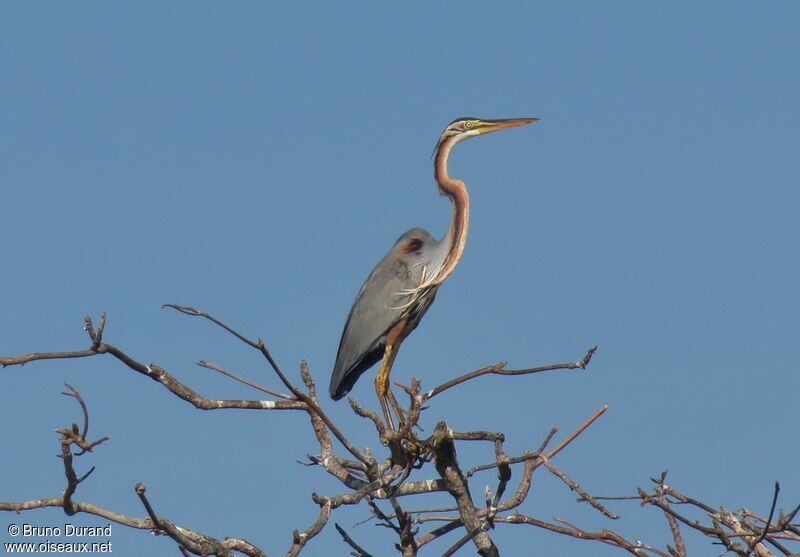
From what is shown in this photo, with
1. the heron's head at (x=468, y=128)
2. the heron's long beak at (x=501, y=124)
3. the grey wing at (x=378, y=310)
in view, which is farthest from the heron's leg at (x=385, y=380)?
the heron's long beak at (x=501, y=124)

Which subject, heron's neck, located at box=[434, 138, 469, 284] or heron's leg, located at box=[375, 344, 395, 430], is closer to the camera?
heron's leg, located at box=[375, 344, 395, 430]

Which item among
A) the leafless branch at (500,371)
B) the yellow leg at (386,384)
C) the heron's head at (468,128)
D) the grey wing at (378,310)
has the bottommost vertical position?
the leafless branch at (500,371)

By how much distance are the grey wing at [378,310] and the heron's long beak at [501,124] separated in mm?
1069

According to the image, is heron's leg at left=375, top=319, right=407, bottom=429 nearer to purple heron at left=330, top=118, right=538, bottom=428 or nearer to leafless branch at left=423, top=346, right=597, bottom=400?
purple heron at left=330, top=118, right=538, bottom=428

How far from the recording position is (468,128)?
990 centimetres

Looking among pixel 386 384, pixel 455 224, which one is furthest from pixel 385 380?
pixel 455 224

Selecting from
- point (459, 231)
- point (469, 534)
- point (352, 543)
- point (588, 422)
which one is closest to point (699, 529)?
point (588, 422)

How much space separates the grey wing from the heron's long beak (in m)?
1.07

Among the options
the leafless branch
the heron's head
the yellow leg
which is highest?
the heron's head

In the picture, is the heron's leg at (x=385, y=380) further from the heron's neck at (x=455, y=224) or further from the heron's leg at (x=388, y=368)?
the heron's neck at (x=455, y=224)

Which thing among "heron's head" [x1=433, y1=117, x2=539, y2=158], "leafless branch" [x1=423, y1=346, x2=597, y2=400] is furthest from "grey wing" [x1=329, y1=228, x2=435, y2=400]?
"leafless branch" [x1=423, y1=346, x2=597, y2=400]

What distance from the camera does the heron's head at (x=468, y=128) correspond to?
9852 millimetres

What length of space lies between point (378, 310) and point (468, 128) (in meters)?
1.78

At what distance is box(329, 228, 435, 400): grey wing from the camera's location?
9430 mm
